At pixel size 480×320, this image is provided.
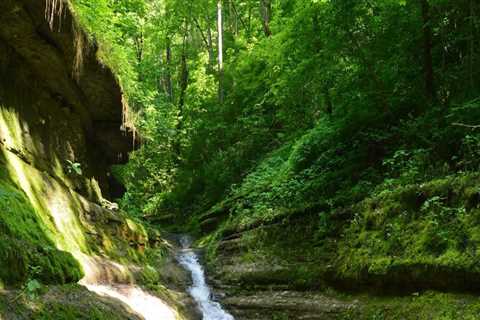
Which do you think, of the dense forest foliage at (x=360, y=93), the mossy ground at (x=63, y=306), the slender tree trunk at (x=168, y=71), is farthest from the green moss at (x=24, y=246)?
the slender tree trunk at (x=168, y=71)

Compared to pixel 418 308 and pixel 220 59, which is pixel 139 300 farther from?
pixel 220 59

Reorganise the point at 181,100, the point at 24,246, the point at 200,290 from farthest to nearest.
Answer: the point at 181,100 < the point at 200,290 < the point at 24,246

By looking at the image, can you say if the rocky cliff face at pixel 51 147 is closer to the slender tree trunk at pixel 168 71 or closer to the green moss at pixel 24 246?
the green moss at pixel 24 246

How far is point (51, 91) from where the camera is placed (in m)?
11.4

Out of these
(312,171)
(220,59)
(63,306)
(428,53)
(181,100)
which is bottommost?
(63,306)

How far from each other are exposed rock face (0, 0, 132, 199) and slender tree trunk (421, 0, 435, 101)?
335 inches

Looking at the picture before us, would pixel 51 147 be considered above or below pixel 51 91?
below

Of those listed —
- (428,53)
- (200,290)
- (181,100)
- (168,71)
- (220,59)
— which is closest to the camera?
(428,53)

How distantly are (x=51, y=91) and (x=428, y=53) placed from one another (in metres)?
10.1

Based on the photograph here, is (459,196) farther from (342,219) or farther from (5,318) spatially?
(5,318)

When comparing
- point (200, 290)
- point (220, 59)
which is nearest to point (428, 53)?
point (200, 290)

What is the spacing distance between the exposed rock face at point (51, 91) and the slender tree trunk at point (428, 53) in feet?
27.9

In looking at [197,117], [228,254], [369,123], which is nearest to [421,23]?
[369,123]

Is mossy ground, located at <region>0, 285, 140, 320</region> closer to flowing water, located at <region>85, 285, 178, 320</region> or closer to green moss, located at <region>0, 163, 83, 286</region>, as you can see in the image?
green moss, located at <region>0, 163, 83, 286</region>
